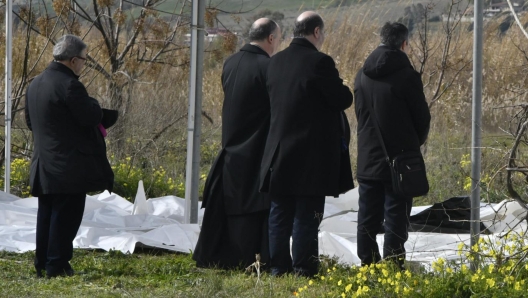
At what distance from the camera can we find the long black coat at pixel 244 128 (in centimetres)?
570

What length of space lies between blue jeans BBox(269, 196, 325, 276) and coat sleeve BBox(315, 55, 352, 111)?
1.88 ft

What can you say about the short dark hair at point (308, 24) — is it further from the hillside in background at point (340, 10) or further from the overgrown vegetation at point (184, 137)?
the hillside in background at point (340, 10)

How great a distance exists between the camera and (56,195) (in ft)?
18.7

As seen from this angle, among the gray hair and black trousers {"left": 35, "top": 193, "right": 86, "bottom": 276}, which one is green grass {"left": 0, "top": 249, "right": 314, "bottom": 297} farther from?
the gray hair

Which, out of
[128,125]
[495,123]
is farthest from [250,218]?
[495,123]

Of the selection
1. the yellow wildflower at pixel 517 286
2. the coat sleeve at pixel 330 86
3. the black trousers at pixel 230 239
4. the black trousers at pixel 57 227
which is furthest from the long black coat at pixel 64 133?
the yellow wildflower at pixel 517 286

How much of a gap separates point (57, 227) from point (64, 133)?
58 centimetres

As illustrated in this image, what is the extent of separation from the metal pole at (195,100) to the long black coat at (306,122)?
145 centimetres

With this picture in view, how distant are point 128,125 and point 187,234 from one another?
422cm

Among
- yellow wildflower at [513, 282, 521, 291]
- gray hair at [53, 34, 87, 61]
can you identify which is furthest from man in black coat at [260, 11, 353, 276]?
yellow wildflower at [513, 282, 521, 291]

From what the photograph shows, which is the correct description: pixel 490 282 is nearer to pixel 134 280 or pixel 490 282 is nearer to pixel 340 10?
pixel 134 280

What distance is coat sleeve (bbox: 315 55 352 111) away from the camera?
5.26 metres

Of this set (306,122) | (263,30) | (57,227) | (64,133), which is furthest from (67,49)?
(306,122)

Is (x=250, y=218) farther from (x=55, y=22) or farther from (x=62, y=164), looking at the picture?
(x=55, y=22)
